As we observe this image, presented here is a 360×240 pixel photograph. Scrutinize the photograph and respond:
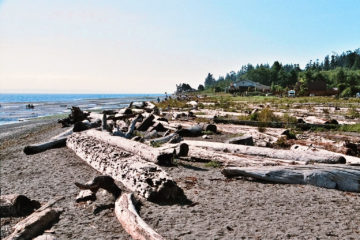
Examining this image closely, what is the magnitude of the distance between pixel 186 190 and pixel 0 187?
4601 mm

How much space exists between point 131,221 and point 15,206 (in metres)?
2.23

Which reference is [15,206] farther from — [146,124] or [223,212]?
[146,124]

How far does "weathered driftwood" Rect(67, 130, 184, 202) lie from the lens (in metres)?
5.06

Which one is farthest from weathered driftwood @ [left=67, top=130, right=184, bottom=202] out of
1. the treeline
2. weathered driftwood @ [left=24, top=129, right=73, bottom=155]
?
the treeline

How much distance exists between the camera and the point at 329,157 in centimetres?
695

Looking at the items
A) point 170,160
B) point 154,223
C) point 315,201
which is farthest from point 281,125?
point 154,223

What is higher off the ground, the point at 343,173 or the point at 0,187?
the point at 343,173

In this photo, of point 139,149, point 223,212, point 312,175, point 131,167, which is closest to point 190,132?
point 139,149

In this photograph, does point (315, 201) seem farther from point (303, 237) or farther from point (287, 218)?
point (303, 237)

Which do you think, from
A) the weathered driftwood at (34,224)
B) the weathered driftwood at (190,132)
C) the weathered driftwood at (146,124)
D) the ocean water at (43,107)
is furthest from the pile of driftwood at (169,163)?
the ocean water at (43,107)

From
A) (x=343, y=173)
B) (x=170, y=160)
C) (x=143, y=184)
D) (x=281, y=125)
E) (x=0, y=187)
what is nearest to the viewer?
(x=143, y=184)

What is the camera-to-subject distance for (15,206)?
15.4ft

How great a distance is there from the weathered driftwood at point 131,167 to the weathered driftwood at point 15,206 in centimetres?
182

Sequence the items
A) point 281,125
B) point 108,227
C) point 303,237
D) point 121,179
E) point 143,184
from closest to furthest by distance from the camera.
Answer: point 303,237
point 108,227
point 143,184
point 121,179
point 281,125
